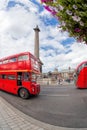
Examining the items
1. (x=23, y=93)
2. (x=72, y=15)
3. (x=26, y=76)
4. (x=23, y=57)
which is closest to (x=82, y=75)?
(x=26, y=76)

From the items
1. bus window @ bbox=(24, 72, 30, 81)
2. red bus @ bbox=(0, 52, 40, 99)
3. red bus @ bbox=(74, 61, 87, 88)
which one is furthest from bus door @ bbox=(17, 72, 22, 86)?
red bus @ bbox=(74, 61, 87, 88)

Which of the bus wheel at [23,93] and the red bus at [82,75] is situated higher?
the red bus at [82,75]

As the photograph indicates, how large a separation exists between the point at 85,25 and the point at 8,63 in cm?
1309

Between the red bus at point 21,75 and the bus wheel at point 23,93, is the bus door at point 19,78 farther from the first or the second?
the bus wheel at point 23,93

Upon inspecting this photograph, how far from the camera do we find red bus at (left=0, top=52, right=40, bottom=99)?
14.8m

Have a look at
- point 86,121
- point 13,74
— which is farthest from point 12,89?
point 86,121

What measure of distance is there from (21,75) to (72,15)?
11.3m

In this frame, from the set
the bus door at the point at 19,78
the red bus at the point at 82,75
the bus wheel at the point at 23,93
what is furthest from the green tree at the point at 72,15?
the red bus at the point at 82,75

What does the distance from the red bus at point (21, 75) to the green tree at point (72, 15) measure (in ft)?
33.4

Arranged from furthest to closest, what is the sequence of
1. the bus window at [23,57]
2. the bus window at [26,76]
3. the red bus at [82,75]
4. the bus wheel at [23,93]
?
the red bus at [82,75]
the bus window at [23,57]
the bus window at [26,76]
the bus wheel at [23,93]

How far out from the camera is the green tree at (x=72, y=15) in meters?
4.29

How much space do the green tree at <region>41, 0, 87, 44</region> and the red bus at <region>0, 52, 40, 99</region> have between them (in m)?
10.2

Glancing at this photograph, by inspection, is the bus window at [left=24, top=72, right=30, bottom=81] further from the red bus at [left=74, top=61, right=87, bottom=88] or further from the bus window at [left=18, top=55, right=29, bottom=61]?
the red bus at [left=74, top=61, right=87, bottom=88]

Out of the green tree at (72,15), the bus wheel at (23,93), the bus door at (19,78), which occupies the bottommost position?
the bus wheel at (23,93)
